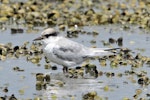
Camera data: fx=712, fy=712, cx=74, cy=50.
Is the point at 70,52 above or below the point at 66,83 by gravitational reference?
above

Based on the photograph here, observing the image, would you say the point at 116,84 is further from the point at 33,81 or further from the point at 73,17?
the point at 73,17

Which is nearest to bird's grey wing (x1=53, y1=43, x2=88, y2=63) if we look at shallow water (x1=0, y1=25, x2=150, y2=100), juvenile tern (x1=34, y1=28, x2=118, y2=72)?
juvenile tern (x1=34, y1=28, x2=118, y2=72)

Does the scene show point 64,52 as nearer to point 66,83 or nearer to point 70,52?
point 70,52

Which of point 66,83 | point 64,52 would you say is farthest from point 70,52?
point 66,83

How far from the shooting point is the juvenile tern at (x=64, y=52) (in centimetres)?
1628

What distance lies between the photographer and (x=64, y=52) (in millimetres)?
16328

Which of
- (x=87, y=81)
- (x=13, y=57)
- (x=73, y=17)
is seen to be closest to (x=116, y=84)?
(x=87, y=81)

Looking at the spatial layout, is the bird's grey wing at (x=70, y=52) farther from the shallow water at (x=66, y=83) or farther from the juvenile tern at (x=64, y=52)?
the shallow water at (x=66, y=83)

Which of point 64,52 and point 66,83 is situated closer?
point 66,83

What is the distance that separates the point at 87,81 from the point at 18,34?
5.71m

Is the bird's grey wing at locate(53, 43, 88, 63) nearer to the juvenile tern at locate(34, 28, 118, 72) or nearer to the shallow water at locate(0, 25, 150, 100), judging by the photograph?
the juvenile tern at locate(34, 28, 118, 72)

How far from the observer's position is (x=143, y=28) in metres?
21.8

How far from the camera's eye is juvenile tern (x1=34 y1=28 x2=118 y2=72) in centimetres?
1628

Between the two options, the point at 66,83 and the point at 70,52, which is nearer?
the point at 66,83
